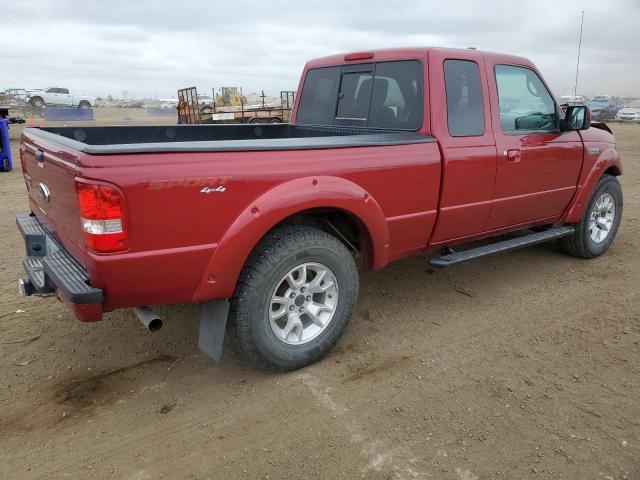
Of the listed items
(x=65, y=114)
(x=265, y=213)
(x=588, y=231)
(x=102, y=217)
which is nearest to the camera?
(x=102, y=217)

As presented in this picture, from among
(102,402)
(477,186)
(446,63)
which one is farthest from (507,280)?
(102,402)

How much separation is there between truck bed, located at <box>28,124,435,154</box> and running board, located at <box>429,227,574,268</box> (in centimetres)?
91

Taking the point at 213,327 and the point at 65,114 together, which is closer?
the point at 213,327

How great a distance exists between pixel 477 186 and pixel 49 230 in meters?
2.96

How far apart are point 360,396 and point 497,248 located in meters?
1.87

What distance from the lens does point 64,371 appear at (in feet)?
10.6

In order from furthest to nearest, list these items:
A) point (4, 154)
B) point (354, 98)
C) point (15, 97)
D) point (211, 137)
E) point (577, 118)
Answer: point (15, 97) → point (4, 154) → point (211, 137) → point (577, 118) → point (354, 98)

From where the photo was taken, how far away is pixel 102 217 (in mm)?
2357

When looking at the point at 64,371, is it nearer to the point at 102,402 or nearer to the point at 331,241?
the point at 102,402

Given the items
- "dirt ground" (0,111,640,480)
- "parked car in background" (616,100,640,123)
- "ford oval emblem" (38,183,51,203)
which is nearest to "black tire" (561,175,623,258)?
"dirt ground" (0,111,640,480)

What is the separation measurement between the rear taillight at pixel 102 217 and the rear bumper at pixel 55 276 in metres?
0.24

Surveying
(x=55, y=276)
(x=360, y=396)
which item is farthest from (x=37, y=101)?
(x=360, y=396)

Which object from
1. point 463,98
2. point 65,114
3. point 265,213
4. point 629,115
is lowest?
point 265,213

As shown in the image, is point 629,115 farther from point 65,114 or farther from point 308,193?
point 308,193
